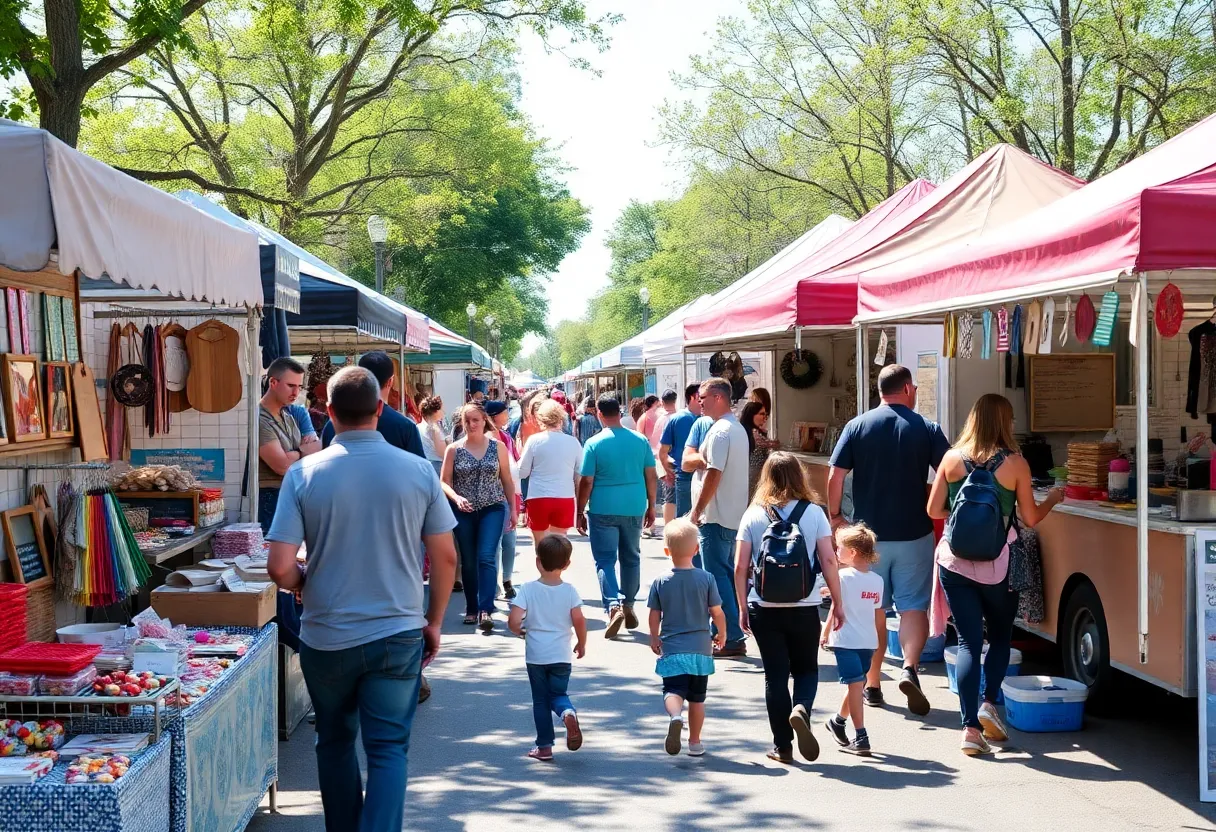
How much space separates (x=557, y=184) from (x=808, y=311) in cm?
3948

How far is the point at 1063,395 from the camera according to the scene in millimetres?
11555

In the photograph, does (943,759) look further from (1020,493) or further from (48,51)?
(48,51)

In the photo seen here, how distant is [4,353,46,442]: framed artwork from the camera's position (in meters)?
5.56

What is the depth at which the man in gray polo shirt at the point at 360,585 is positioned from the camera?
14.2 feet

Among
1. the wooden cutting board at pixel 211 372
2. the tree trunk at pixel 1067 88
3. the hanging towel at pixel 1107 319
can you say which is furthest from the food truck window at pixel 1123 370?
the tree trunk at pixel 1067 88

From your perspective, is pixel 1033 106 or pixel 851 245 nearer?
pixel 851 245

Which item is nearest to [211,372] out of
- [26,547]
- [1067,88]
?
[26,547]

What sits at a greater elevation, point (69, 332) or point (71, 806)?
point (69, 332)

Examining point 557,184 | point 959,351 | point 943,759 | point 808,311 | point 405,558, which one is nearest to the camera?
point 405,558

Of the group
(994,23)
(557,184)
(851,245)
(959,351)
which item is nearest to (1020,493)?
(959,351)

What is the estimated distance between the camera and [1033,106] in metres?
26.9

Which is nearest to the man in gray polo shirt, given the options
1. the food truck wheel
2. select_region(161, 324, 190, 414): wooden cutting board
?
select_region(161, 324, 190, 414): wooden cutting board

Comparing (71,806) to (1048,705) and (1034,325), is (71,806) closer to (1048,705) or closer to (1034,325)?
(1048,705)

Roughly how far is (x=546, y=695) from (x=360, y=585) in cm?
241
